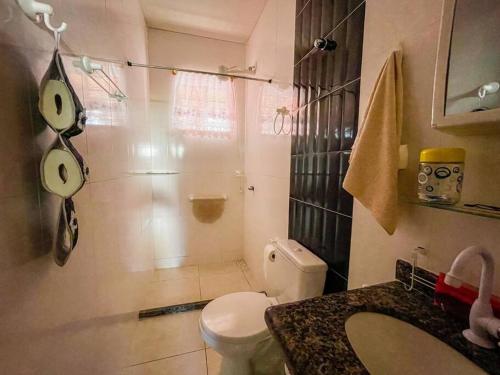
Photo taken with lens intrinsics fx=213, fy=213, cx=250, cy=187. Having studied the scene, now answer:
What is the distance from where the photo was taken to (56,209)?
657 mm

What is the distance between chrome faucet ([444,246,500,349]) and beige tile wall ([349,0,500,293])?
0.08 meters

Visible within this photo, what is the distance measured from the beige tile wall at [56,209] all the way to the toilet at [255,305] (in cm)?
54

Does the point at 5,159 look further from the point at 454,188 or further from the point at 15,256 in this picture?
the point at 454,188

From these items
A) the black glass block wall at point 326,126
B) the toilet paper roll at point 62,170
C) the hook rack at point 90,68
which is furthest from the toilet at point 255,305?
the hook rack at point 90,68

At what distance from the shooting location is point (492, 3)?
463 millimetres

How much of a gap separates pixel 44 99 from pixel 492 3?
1073 millimetres

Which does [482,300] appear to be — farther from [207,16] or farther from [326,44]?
[207,16]

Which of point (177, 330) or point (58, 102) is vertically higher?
point (58, 102)

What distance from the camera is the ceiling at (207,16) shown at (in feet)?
6.33

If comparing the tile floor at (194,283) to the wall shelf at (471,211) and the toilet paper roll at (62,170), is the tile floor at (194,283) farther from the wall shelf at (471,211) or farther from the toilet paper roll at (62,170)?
the wall shelf at (471,211)

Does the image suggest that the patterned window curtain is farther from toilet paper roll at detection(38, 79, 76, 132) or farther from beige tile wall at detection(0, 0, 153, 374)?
toilet paper roll at detection(38, 79, 76, 132)

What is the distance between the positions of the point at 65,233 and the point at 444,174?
1072mm

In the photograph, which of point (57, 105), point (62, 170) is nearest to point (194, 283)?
point (62, 170)

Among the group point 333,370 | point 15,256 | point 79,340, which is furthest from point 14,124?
point 333,370
